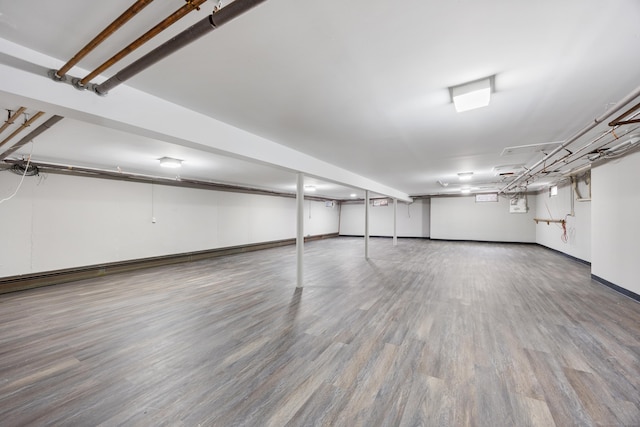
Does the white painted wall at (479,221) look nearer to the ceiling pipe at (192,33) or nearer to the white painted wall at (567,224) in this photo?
the white painted wall at (567,224)

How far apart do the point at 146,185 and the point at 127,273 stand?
7.82 feet

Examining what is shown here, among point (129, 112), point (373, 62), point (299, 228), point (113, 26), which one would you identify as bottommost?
point (299, 228)

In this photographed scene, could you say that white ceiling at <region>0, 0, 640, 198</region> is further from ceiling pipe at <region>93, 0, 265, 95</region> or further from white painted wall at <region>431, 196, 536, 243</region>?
white painted wall at <region>431, 196, 536, 243</region>

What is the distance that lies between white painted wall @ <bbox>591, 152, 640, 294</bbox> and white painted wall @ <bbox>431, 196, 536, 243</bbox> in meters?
7.08

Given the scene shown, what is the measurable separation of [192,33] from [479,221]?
45.1 ft

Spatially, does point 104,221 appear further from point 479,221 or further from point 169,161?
point 479,221

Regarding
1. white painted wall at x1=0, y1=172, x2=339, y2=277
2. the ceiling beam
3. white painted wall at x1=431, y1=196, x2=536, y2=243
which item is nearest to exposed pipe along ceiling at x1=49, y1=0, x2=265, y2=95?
the ceiling beam

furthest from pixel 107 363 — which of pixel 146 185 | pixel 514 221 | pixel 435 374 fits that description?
pixel 514 221

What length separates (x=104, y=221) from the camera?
19.2 feet

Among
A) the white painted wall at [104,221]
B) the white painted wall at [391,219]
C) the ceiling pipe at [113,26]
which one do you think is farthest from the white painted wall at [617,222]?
the white painted wall at [104,221]

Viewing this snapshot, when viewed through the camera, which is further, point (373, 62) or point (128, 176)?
point (128, 176)

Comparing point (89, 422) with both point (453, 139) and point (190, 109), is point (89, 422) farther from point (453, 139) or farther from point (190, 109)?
point (453, 139)

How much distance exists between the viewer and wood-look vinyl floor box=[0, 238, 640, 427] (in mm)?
1622

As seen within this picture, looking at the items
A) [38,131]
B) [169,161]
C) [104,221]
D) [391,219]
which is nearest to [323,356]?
[38,131]
